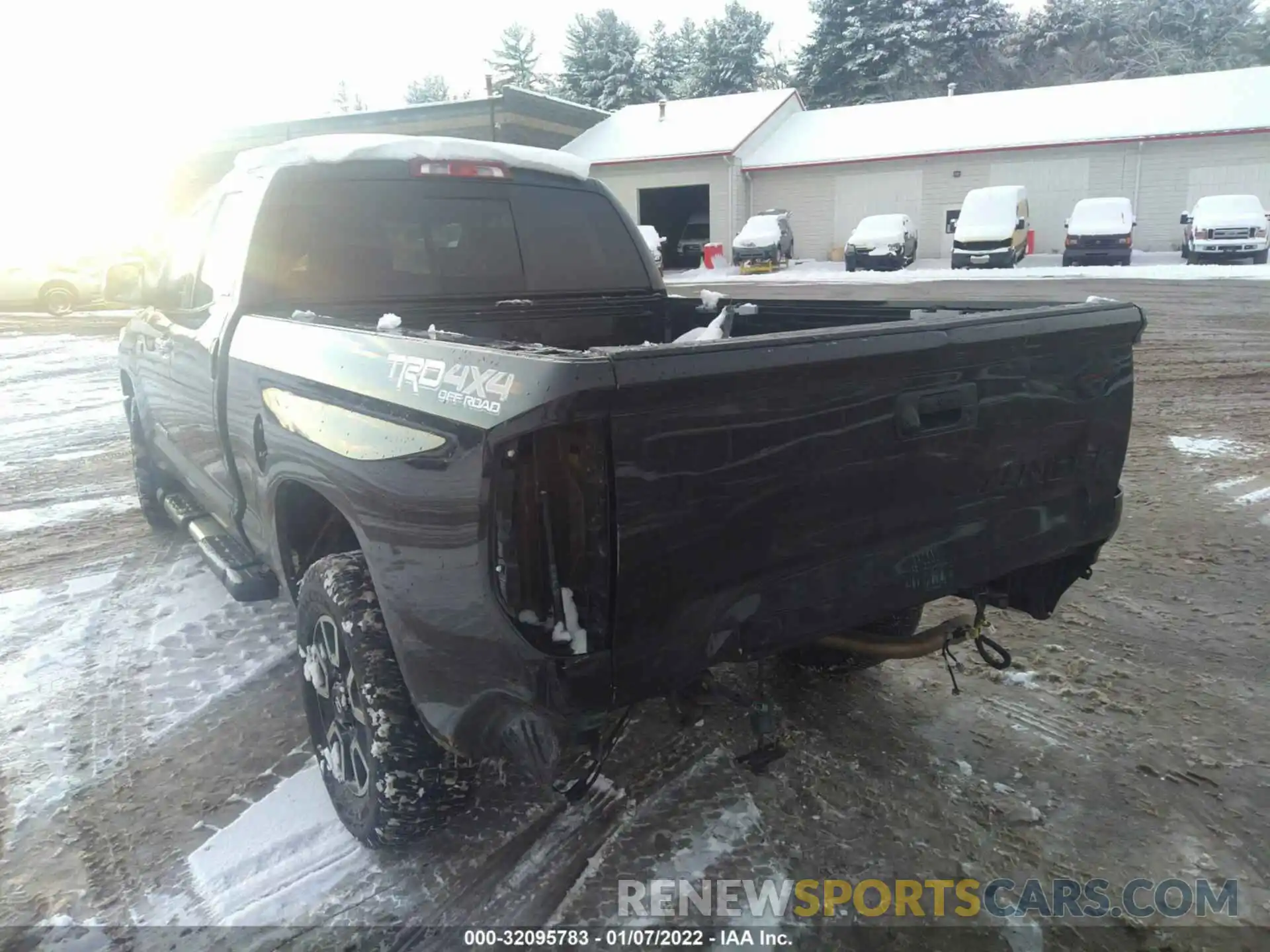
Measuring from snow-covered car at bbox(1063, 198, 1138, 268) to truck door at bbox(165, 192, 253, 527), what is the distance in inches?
1023

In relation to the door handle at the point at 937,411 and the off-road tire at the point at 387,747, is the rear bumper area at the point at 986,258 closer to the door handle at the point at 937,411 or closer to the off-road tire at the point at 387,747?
the door handle at the point at 937,411

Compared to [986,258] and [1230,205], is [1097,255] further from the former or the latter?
[1230,205]

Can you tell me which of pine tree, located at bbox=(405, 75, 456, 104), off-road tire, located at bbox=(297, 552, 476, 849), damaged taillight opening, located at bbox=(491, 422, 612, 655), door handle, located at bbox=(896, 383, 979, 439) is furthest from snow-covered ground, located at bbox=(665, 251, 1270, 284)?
pine tree, located at bbox=(405, 75, 456, 104)

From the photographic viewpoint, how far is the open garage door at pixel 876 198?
31.8 metres

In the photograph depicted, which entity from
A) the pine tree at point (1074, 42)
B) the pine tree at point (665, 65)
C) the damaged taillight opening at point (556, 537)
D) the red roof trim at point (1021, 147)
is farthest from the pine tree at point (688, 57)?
the damaged taillight opening at point (556, 537)

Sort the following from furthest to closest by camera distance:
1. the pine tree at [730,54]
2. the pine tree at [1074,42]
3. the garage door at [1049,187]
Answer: the pine tree at [730,54], the pine tree at [1074,42], the garage door at [1049,187]

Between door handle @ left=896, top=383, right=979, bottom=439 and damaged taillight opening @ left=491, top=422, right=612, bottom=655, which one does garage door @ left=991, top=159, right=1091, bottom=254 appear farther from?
damaged taillight opening @ left=491, top=422, right=612, bottom=655

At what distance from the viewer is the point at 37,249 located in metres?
22.9

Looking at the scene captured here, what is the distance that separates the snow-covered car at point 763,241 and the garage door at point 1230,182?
12.5 m

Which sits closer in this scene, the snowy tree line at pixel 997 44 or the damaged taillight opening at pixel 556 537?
the damaged taillight opening at pixel 556 537

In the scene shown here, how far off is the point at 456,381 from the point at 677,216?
3589cm

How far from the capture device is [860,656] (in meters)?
3.07

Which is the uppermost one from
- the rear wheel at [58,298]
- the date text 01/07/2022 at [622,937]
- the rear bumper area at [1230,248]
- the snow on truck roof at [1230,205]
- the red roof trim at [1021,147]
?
the red roof trim at [1021,147]

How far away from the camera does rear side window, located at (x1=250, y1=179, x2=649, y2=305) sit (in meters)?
3.88
